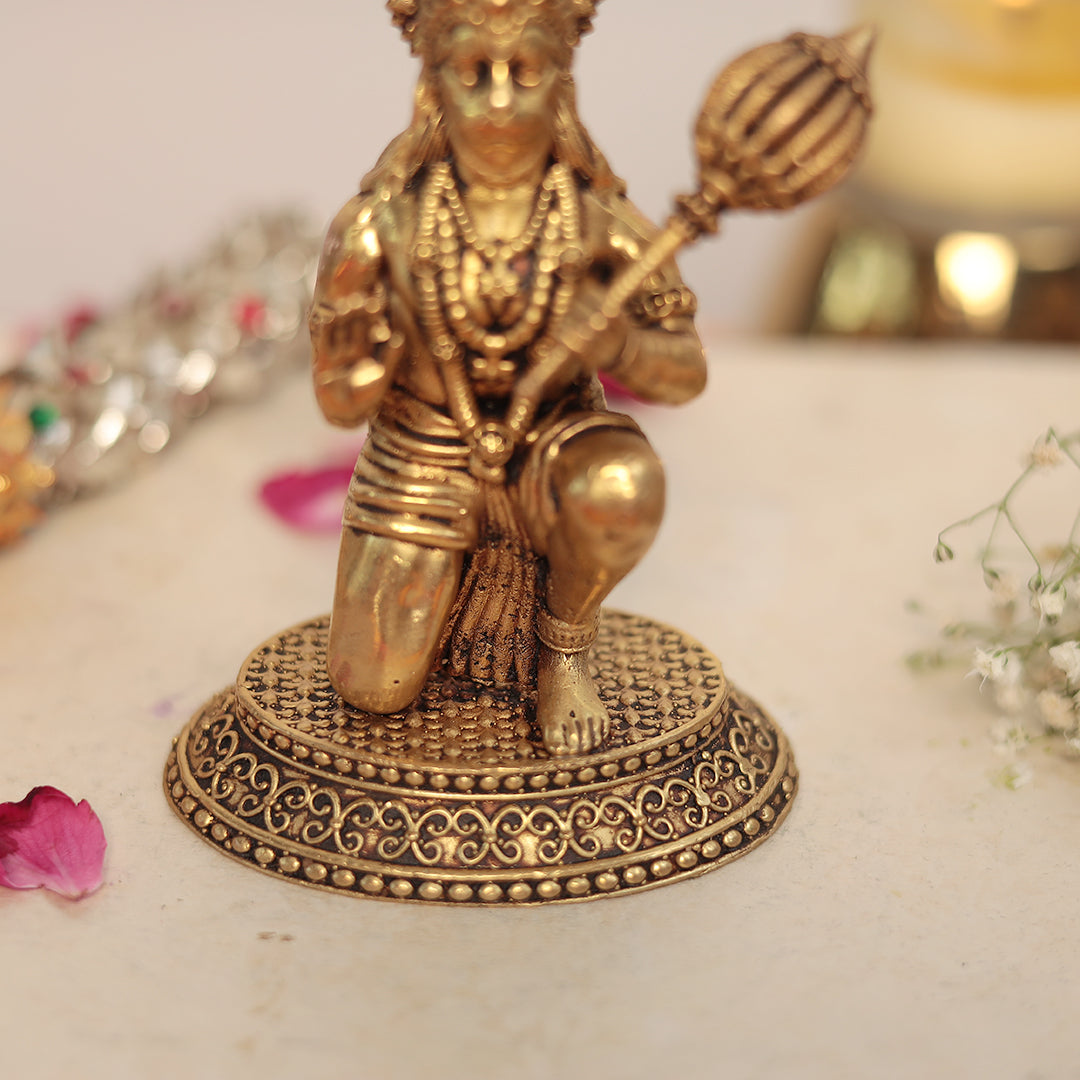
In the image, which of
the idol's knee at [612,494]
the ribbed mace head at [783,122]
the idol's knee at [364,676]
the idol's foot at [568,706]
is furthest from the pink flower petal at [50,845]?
the ribbed mace head at [783,122]

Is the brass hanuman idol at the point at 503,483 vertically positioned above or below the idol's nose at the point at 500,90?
below

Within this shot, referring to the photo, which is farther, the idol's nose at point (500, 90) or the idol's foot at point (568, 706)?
the idol's foot at point (568, 706)

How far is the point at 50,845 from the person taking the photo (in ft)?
4.64

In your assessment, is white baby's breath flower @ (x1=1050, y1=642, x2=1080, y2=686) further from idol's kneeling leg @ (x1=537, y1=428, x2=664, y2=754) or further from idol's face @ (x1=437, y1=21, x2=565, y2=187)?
idol's face @ (x1=437, y1=21, x2=565, y2=187)

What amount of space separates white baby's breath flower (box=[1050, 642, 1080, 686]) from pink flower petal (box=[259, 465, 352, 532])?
41.6 inches

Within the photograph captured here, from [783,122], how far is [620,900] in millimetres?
706

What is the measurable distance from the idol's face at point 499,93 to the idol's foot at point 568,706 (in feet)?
1.54

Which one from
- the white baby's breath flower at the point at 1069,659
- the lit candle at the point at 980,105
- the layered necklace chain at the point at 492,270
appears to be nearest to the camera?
the layered necklace chain at the point at 492,270

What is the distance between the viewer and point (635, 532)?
4.50 feet

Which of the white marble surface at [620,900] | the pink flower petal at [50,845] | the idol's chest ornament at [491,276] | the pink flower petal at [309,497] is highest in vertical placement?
the idol's chest ornament at [491,276]

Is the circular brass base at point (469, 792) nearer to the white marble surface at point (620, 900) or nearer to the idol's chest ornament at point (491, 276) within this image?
the white marble surface at point (620, 900)

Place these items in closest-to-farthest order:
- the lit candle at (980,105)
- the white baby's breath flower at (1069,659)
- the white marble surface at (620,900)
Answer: the white marble surface at (620,900)
the white baby's breath flower at (1069,659)
the lit candle at (980,105)

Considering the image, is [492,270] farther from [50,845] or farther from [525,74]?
[50,845]

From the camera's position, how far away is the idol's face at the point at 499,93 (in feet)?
4.27
